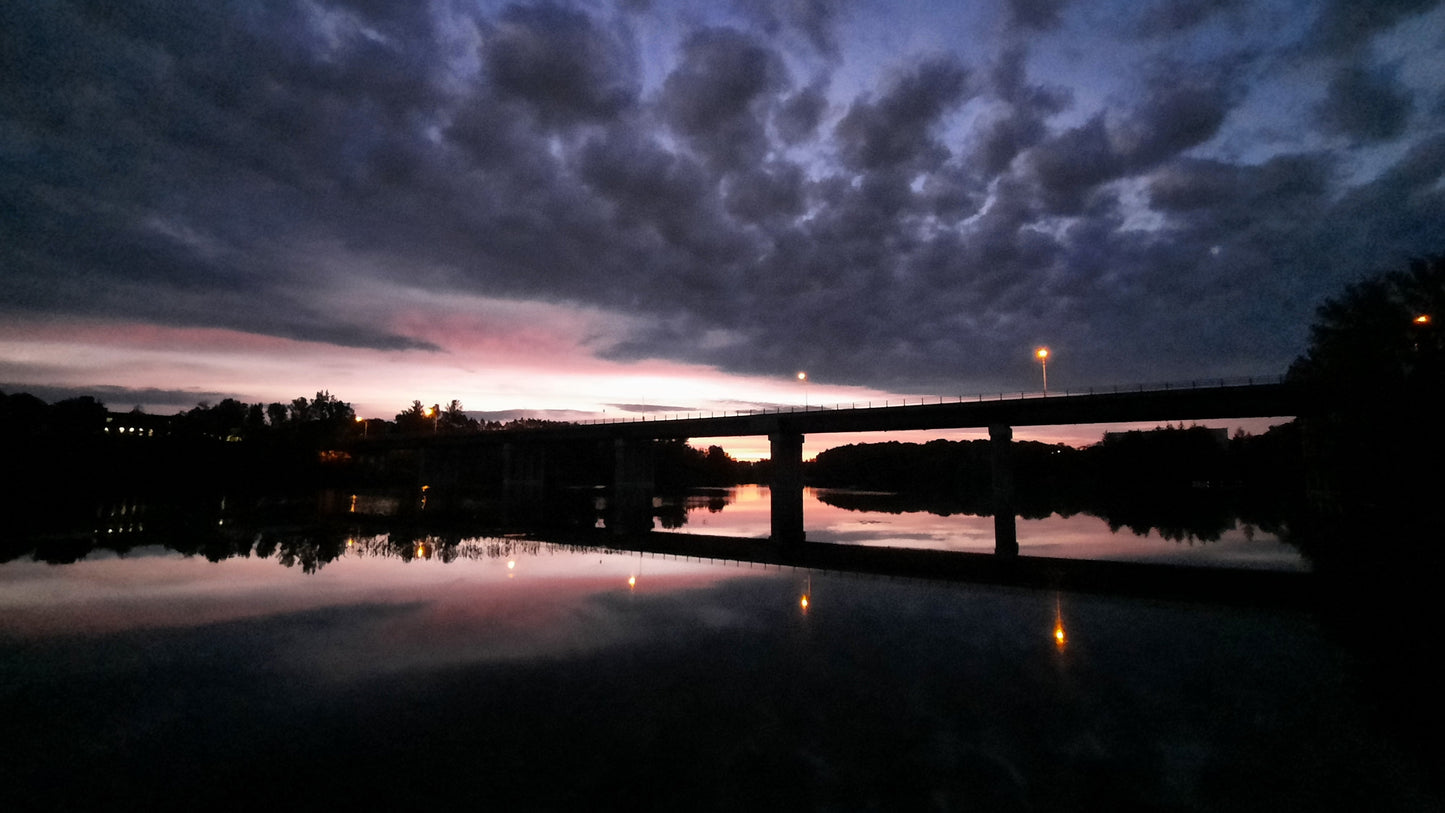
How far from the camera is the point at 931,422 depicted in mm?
67062

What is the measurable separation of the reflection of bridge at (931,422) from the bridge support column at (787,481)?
4.1 inches

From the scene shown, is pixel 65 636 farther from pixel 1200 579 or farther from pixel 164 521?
pixel 1200 579

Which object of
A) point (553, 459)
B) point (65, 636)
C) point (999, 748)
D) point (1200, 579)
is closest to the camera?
point (999, 748)

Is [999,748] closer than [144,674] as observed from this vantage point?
Yes

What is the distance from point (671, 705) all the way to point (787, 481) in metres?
54.2

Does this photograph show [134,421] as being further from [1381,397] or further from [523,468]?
[1381,397]

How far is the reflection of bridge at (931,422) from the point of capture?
53906mm

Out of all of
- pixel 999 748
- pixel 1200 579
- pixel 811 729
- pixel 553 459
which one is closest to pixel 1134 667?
pixel 999 748

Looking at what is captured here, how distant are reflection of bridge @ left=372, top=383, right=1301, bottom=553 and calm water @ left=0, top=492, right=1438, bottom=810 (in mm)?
24645

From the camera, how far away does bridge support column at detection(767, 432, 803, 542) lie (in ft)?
184

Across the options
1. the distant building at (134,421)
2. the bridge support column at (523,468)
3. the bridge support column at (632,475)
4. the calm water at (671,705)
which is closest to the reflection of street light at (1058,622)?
the calm water at (671,705)

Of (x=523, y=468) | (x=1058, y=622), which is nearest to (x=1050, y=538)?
(x=1058, y=622)

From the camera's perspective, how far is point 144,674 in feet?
46.8

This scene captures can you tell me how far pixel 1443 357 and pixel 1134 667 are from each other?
51.9m
